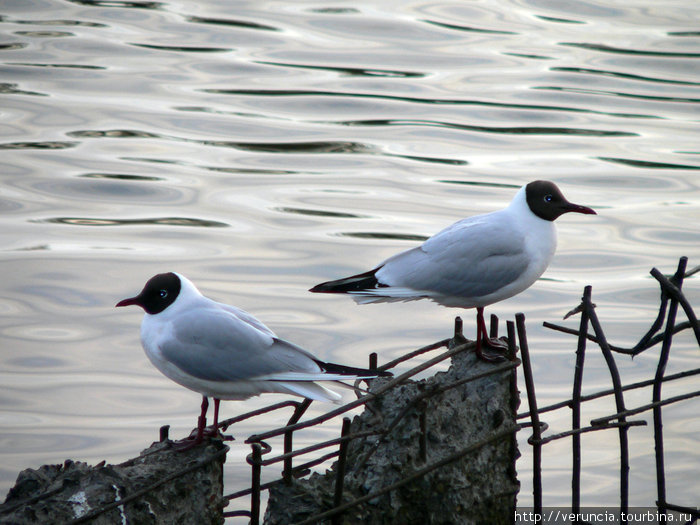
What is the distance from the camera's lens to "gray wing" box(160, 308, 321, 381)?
432 cm

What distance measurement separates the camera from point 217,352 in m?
4.39

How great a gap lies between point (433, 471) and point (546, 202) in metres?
1.99

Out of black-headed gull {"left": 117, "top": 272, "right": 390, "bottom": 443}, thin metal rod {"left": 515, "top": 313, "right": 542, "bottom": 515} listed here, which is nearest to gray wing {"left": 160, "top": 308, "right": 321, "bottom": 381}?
black-headed gull {"left": 117, "top": 272, "right": 390, "bottom": 443}

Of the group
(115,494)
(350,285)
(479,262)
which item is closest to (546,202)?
(479,262)

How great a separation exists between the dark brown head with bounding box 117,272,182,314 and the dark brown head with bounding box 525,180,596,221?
77.9 inches

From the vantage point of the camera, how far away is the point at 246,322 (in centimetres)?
457

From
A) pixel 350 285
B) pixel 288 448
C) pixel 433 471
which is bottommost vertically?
pixel 433 471

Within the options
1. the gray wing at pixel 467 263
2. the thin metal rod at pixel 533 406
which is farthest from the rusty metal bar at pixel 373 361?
the gray wing at pixel 467 263

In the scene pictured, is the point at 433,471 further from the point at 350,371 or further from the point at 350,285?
the point at 350,285

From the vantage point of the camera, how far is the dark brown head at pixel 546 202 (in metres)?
5.50

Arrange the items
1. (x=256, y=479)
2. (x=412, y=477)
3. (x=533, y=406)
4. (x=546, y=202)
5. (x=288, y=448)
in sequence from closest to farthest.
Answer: (x=256, y=479), (x=412, y=477), (x=533, y=406), (x=288, y=448), (x=546, y=202)

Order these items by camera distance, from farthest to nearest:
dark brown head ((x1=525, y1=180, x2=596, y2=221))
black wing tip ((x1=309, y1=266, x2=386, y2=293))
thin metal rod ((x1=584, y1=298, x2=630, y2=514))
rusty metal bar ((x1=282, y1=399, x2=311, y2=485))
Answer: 1. dark brown head ((x1=525, y1=180, x2=596, y2=221))
2. black wing tip ((x1=309, y1=266, x2=386, y2=293))
3. thin metal rod ((x1=584, y1=298, x2=630, y2=514))
4. rusty metal bar ((x1=282, y1=399, x2=311, y2=485))

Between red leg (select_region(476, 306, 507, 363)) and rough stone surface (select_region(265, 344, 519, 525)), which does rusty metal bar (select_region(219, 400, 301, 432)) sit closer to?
rough stone surface (select_region(265, 344, 519, 525))

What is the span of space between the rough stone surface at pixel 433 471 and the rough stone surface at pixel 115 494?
251mm
